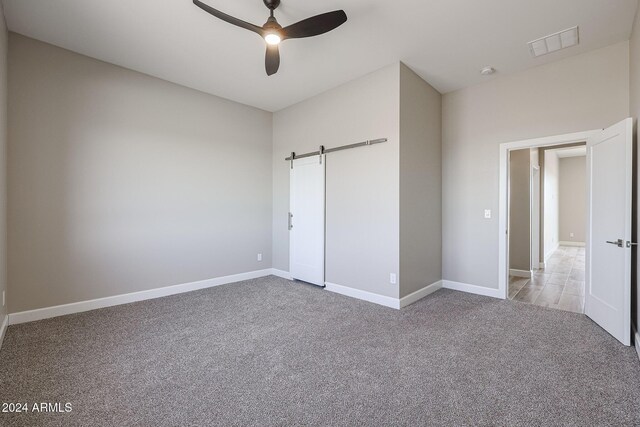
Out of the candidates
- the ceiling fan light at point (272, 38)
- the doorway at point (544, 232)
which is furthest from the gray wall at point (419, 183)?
the ceiling fan light at point (272, 38)

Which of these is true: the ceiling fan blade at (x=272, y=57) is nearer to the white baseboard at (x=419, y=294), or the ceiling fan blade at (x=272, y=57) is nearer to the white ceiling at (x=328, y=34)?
the white ceiling at (x=328, y=34)

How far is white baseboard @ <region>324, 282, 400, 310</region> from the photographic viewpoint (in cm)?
362

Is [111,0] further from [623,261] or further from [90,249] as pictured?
[623,261]

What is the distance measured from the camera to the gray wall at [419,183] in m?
3.67

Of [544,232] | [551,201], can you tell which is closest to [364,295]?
[544,232]

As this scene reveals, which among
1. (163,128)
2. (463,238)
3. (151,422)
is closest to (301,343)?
(151,422)

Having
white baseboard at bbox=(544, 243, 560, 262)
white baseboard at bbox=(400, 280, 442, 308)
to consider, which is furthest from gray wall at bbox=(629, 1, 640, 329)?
white baseboard at bbox=(544, 243, 560, 262)

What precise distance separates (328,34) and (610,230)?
134 inches

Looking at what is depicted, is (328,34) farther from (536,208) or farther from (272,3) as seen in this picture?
(536,208)

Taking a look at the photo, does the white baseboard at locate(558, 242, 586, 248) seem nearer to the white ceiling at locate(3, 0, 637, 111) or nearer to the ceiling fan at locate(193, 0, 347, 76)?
the white ceiling at locate(3, 0, 637, 111)

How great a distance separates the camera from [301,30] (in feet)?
8.29

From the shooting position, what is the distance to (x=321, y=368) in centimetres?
225

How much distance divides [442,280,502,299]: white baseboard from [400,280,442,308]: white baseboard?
13 centimetres

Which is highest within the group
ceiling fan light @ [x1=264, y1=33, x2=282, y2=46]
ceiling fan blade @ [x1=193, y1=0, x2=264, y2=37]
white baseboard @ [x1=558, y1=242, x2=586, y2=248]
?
ceiling fan blade @ [x1=193, y1=0, x2=264, y2=37]
